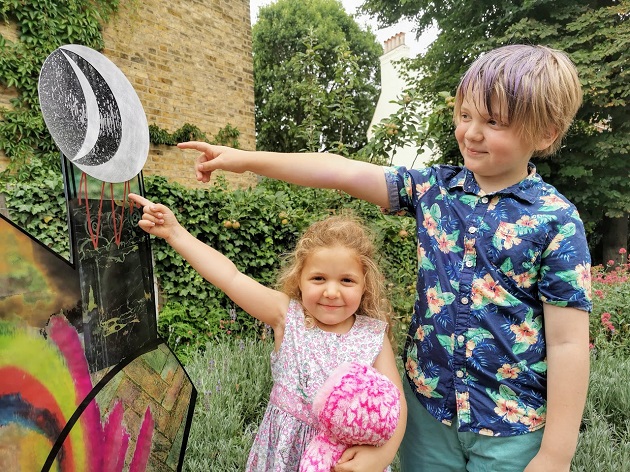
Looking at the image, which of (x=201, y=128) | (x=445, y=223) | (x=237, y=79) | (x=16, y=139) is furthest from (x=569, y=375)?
(x=237, y=79)

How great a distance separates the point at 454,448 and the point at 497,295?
44cm

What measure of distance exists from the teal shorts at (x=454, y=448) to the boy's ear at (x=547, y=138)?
693mm

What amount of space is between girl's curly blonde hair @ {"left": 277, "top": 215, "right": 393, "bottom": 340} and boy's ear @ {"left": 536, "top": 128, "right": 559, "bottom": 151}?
519 millimetres

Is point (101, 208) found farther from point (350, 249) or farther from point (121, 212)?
point (350, 249)

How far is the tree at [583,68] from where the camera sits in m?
7.59

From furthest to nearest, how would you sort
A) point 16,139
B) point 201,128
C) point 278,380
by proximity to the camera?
point 201,128 < point 16,139 < point 278,380

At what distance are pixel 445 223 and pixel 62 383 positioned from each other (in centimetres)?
99

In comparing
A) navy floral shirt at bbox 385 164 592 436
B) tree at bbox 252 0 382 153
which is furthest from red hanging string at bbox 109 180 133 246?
tree at bbox 252 0 382 153

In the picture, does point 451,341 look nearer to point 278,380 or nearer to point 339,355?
point 339,355

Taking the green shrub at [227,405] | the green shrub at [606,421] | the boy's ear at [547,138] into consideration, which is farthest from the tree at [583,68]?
the boy's ear at [547,138]

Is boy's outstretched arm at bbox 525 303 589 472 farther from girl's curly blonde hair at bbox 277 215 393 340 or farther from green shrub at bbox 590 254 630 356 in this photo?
green shrub at bbox 590 254 630 356

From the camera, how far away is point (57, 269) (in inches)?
40.3

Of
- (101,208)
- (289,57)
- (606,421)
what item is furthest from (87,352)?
(289,57)

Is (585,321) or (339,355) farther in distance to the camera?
(339,355)
